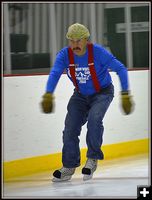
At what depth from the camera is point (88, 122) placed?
536 centimetres

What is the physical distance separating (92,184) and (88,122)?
510 mm

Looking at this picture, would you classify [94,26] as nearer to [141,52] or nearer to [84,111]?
[141,52]

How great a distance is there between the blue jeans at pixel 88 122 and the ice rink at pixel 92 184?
239mm

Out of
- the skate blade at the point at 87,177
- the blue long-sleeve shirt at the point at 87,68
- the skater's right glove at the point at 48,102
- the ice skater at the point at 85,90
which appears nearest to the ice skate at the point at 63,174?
the ice skater at the point at 85,90

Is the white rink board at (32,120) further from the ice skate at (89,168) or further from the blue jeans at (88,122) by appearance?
the ice skate at (89,168)

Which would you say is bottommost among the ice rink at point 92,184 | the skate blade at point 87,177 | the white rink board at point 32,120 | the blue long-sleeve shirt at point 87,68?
the ice rink at point 92,184

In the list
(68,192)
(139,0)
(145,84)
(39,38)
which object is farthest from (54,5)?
(68,192)

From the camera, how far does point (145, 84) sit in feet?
24.7

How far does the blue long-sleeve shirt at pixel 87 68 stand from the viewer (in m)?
5.29

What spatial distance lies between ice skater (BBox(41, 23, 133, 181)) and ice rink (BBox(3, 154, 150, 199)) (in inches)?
6.7

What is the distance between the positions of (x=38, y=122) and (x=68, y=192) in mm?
1330

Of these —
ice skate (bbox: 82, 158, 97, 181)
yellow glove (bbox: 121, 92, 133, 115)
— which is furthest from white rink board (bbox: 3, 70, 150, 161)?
yellow glove (bbox: 121, 92, 133, 115)

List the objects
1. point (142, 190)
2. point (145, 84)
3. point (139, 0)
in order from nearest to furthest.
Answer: point (142, 190), point (139, 0), point (145, 84)

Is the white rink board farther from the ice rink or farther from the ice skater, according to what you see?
the ice skater
